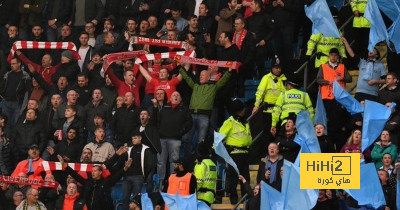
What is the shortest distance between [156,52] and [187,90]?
1.41 metres

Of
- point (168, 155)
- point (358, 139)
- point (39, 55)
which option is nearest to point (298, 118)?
point (358, 139)

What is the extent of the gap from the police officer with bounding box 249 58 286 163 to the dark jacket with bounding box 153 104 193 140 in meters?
1.20

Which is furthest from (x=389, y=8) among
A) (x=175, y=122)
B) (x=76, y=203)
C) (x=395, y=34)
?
(x=76, y=203)

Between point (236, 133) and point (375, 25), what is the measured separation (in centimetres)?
312

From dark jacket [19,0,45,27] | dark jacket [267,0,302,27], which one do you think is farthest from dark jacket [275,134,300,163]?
dark jacket [19,0,45,27]

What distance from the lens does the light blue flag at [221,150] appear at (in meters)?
27.8

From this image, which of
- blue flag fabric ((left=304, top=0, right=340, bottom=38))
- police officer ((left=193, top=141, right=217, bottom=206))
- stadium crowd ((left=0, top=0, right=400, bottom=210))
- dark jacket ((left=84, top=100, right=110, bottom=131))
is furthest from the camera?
dark jacket ((left=84, top=100, right=110, bottom=131))

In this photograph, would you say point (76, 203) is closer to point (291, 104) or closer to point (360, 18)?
point (291, 104)

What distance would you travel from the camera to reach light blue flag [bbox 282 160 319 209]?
25.9m

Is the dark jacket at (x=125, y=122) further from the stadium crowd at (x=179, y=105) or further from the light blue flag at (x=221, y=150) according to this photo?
the light blue flag at (x=221, y=150)

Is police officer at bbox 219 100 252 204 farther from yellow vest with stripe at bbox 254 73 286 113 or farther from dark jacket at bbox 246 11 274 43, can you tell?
dark jacket at bbox 246 11 274 43

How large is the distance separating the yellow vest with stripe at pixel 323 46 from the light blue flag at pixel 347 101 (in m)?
1.72

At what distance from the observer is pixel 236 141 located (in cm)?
2866

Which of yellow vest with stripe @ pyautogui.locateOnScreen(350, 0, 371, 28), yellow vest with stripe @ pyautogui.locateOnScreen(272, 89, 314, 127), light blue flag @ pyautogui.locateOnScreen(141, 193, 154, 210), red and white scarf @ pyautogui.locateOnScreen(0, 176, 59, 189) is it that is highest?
yellow vest with stripe @ pyautogui.locateOnScreen(350, 0, 371, 28)
